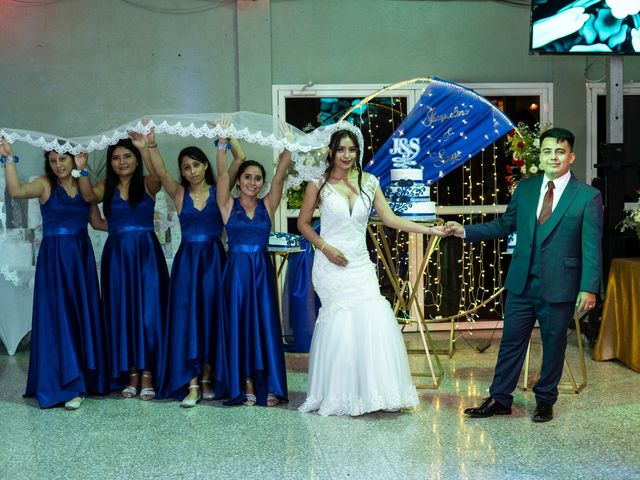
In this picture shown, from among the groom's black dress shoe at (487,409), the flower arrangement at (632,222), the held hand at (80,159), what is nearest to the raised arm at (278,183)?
the held hand at (80,159)

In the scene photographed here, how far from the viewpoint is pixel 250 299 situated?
5.20 m

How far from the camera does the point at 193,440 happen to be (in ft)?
14.7

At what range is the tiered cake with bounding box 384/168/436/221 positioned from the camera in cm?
557

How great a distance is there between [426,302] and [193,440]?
160 inches

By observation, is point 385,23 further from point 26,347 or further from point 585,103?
point 26,347

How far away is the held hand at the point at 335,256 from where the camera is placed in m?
4.99

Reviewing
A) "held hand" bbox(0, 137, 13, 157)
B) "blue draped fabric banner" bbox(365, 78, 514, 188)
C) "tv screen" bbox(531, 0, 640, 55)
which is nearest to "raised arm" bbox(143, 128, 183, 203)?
"held hand" bbox(0, 137, 13, 157)

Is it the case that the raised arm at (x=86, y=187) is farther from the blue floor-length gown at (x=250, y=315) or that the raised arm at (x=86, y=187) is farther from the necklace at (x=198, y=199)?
the blue floor-length gown at (x=250, y=315)

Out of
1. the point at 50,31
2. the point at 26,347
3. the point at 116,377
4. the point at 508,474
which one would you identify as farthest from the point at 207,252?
the point at 50,31

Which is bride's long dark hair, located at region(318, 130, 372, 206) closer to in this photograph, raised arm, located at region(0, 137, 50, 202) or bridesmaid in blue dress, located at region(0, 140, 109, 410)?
bridesmaid in blue dress, located at region(0, 140, 109, 410)

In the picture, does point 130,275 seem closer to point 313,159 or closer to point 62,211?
point 62,211

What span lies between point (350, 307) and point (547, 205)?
125 centimetres

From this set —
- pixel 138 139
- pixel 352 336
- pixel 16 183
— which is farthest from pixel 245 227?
pixel 16 183

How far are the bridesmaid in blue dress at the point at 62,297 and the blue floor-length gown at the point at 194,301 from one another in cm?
51
